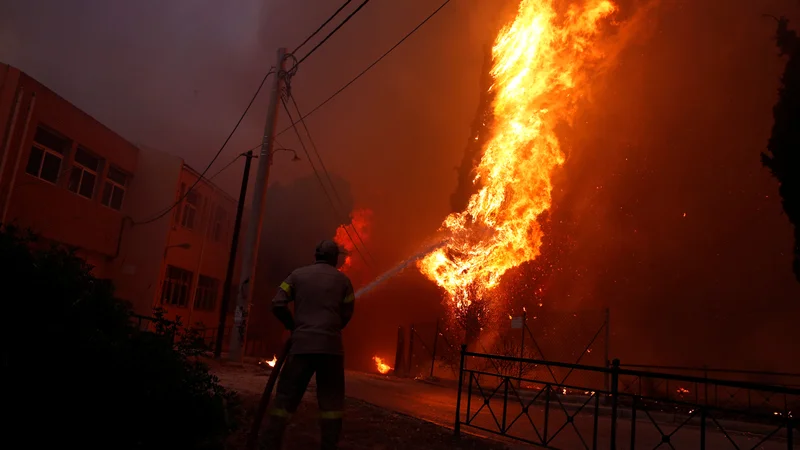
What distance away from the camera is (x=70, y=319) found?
13.4 ft

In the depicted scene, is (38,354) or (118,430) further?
(118,430)

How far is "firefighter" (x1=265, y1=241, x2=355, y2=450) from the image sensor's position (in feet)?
13.7

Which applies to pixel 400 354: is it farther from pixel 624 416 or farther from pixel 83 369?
pixel 83 369

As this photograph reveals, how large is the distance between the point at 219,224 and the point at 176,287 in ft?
19.8

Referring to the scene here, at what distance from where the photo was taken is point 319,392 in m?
4.32

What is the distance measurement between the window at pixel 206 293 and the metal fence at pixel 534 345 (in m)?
13.4

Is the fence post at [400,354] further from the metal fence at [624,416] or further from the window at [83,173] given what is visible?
the window at [83,173]

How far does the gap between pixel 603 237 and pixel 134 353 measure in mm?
18689

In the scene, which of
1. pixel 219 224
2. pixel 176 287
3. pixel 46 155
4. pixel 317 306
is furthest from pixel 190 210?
pixel 317 306

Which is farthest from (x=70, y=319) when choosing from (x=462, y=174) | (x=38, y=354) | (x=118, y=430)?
(x=462, y=174)

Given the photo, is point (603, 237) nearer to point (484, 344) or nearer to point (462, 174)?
point (484, 344)

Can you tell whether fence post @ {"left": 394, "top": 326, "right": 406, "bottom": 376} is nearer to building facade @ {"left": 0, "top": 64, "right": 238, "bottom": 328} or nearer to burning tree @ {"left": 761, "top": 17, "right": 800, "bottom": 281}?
building facade @ {"left": 0, "top": 64, "right": 238, "bottom": 328}

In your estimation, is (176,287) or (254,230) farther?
(176,287)

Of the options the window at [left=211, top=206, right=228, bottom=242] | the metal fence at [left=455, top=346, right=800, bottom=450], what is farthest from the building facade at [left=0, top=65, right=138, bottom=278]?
the metal fence at [left=455, top=346, right=800, bottom=450]
